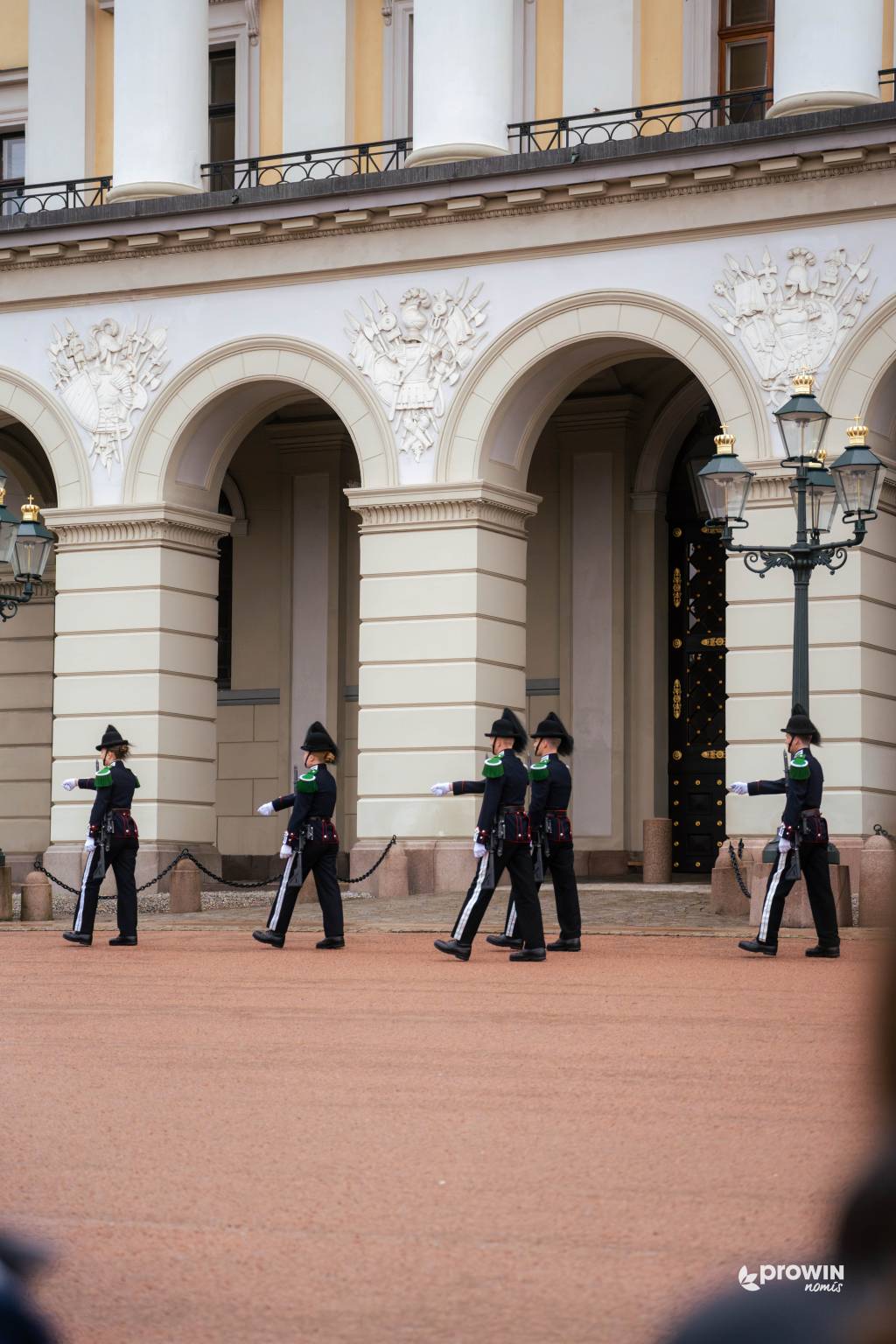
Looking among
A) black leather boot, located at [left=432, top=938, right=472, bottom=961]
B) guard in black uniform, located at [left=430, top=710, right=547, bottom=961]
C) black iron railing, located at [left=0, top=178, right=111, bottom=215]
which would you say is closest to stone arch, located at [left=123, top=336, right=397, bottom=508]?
black iron railing, located at [left=0, top=178, right=111, bottom=215]

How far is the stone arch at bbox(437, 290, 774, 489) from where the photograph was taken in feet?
74.6

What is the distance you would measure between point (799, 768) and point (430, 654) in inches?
360

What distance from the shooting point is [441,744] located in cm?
2409

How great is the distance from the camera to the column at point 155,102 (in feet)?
85.0

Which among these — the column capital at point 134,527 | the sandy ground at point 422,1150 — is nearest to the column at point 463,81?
the column capital at point 134,527

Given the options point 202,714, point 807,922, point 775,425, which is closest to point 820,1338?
point 807,922

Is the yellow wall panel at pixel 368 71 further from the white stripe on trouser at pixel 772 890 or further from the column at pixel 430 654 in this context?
the white stripe on trouser at pixel 772 890

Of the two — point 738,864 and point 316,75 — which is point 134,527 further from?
point 738,864

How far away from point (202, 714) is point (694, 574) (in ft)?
22.6

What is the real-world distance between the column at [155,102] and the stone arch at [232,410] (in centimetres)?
234

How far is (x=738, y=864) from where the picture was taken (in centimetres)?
2073

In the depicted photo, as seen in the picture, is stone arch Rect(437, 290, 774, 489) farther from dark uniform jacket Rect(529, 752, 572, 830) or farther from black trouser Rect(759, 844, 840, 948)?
black trouser Rect(759, 844, 840, 948)

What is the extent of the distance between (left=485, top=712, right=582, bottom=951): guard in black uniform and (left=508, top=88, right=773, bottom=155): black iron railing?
9.89m

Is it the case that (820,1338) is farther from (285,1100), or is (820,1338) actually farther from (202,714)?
(202,714)
